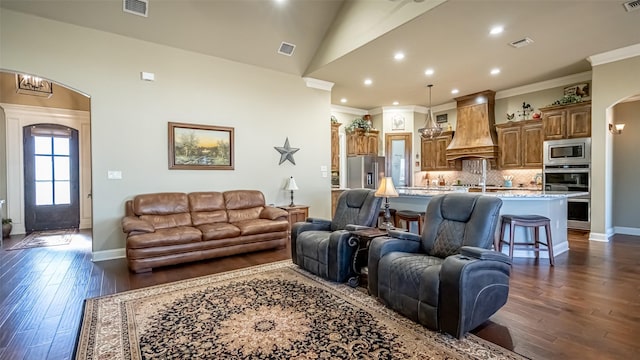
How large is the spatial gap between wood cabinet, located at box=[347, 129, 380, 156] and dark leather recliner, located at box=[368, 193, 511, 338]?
5817 mm

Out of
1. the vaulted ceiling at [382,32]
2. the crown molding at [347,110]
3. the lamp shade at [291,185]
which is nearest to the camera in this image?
the vaulted ceiling at [382,32]

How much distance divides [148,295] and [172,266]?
1.11 m

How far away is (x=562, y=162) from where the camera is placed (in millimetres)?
6340

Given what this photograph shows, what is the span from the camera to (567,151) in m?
6.28

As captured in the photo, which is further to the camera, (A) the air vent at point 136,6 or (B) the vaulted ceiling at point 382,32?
(A) the air vent at point 136,6

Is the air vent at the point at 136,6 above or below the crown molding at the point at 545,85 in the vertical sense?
above

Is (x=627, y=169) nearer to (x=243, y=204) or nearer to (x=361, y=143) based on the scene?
(x=361, y=143)

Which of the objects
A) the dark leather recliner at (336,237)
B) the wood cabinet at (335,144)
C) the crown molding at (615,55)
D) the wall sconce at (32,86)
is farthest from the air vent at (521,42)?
the wall sconce at (32,86)

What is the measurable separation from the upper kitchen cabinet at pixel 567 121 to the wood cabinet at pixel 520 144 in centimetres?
28

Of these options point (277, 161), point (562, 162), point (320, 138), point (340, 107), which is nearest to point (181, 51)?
point (277, 161)

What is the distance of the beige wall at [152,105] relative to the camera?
4336 mm

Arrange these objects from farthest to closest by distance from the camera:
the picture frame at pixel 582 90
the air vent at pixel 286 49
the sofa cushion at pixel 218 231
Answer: the picture frame at pixel 582 90 → the air vent at pixel 286 49 → the sofa cushion at pixel 218 231

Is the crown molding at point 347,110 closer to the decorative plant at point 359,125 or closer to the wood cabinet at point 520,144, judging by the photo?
the decorative plant at point 359,125

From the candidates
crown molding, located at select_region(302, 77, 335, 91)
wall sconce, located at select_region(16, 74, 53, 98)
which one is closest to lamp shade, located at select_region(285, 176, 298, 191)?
crown molding, located at select_region(302, 77, 335, 91)
